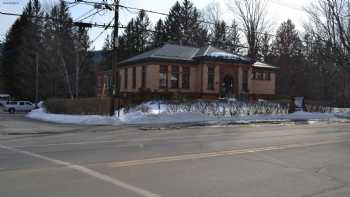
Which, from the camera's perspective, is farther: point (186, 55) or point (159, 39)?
point (159, 39)

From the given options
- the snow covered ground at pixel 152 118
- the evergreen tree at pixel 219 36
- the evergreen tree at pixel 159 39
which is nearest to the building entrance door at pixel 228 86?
the snow covered ground at pixel 152 118

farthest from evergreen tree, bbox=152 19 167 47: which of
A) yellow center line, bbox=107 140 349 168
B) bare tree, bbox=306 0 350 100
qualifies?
yellow center line, bbox=107 140 349 168

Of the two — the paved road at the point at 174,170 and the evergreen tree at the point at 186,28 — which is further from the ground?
the evergreen tree at the point at 186,28

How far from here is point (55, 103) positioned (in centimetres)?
3638

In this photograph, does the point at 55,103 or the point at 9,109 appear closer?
the point at 55,103

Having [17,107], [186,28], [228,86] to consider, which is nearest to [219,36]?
[186,28]

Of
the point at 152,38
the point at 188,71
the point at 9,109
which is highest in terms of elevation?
the point at 152,38

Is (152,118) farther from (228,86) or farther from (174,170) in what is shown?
(228,86)

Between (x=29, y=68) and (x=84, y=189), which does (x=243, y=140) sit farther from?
(x=29, y=68)

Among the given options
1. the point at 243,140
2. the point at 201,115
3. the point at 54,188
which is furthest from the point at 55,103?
the point at 54,188

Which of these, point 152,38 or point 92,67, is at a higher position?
point 152,38

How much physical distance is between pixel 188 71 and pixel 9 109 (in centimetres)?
2786

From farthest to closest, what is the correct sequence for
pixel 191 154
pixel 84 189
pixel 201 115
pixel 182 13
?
pixel 182 13, pixel 201 115, pixel 191 154, pixel 84 189

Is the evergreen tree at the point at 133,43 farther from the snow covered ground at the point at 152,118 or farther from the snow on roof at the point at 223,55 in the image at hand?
the snow covered ground at the point at 152,118
